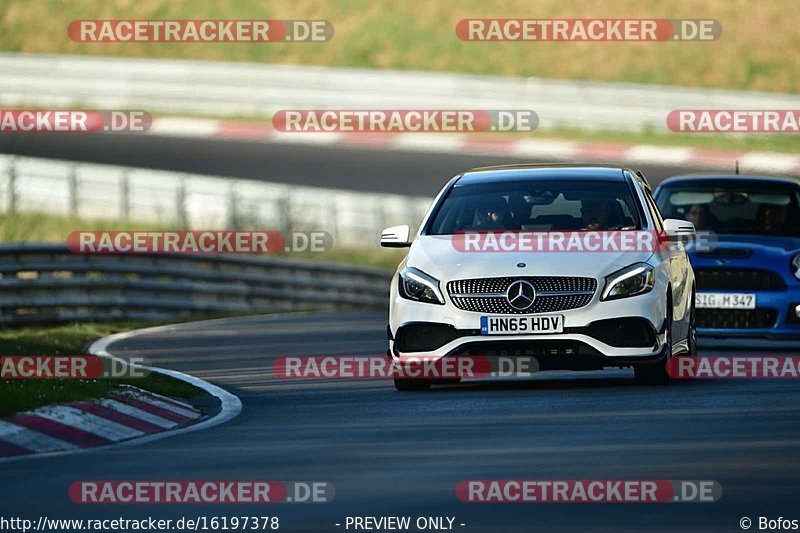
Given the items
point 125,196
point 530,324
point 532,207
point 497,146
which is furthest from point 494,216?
point 497,146

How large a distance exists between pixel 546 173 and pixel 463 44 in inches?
1622

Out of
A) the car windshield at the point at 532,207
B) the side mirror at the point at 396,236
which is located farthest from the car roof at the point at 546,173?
the side mirror at the point at 396,236

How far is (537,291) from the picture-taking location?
1265 cm

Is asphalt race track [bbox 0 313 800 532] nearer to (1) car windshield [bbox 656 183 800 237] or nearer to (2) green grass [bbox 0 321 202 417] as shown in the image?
(2) green grass [bbox 0 321 202 417]

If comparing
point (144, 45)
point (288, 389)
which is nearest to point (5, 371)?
point (288, 389)

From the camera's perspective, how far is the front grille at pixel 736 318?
656 inches

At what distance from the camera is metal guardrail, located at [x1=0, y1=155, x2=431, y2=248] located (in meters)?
29.8

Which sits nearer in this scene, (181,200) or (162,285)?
(162,285)

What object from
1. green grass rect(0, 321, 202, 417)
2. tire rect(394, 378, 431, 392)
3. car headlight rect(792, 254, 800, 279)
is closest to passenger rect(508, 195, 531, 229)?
tire rect(394, 378, 431, 392)

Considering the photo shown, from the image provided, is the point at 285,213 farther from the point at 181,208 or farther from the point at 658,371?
the point at 658,371

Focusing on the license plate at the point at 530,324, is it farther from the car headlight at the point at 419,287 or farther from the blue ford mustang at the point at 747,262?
the blue ford mustang at the point at 747,262

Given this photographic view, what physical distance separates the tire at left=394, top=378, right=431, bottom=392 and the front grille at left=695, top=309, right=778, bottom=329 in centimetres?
439

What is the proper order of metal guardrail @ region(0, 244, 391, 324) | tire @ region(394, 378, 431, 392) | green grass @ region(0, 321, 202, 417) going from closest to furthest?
green grass @ region(0, 321, 202, 417), tire @ region(394, 378, 431, 392), metal guardrail @ region(0, 244, 391, 324)

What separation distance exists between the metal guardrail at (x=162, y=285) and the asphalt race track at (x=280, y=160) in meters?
9.93
